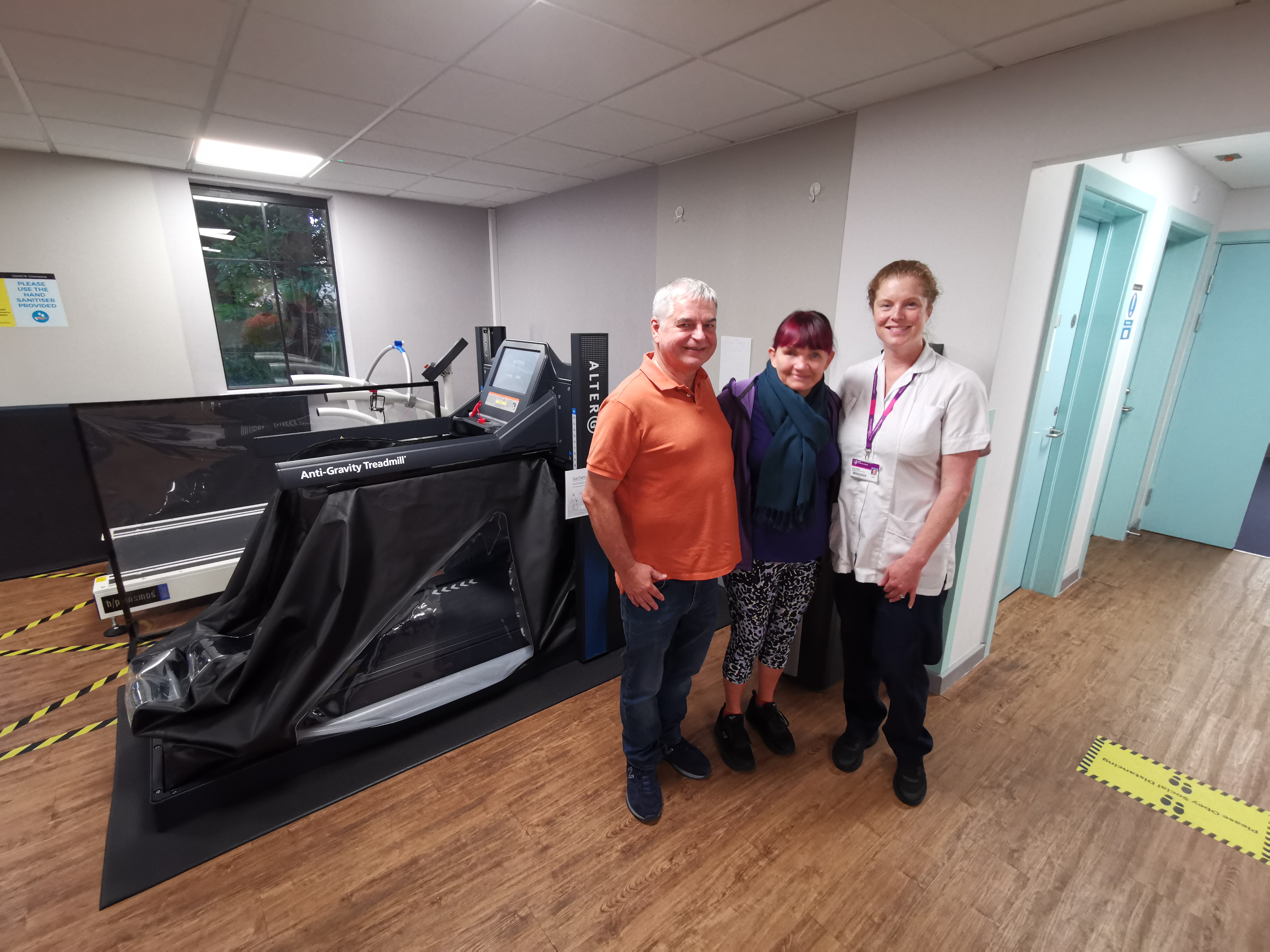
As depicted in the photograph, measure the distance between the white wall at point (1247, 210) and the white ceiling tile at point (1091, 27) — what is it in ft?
10.2

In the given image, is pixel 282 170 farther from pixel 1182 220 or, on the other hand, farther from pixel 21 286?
pixel 1182 220

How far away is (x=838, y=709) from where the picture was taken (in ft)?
7.73

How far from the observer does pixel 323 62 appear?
2055 millimetres

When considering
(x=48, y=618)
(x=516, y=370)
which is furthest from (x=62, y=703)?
(x=516, y=370)

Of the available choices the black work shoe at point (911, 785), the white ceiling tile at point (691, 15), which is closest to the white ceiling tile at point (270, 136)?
the white ceiling tile at point (691, 15)

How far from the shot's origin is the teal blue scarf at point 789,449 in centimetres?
165

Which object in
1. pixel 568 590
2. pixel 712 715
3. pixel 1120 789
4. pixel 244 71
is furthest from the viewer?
pixel 568 590

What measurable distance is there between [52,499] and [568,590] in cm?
332

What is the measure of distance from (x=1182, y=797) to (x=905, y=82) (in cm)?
268

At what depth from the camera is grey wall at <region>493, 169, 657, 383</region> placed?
148 inches

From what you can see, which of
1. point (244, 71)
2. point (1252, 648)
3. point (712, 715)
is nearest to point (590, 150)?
point (244, 71)

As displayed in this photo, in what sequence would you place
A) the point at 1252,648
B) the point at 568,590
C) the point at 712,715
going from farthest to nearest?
the point at 1252,648 < the point at 568,590 < the point at 712,715

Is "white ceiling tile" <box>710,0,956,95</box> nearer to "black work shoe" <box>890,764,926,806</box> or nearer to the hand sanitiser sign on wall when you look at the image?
"black work shoe" <box>890,764,926,806</box>

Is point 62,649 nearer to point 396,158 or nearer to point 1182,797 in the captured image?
point 396,158
